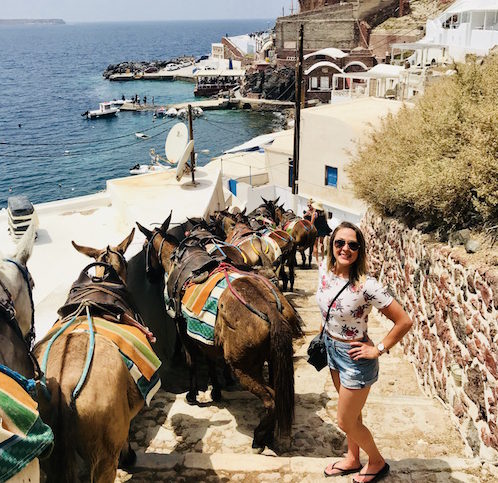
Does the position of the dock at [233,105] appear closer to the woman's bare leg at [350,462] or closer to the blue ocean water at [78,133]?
the blue ocean water at [78,133]

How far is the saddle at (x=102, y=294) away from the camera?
5062mm

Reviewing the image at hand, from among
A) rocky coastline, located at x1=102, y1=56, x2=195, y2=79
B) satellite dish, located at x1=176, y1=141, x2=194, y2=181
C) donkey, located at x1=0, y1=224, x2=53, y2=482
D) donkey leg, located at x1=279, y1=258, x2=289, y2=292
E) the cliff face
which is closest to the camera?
donkey, located at x1=0, y1=224, x2=53, y2=482

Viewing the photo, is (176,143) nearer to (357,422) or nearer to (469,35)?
(357,422)

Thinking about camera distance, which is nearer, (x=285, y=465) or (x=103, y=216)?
(x=285, y=465)

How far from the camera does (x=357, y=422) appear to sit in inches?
171

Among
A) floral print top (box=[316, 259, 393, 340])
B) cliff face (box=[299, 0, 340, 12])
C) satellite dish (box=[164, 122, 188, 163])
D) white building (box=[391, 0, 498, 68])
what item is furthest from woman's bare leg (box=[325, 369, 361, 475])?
cliff face (box=[299, 0, 340, 12])

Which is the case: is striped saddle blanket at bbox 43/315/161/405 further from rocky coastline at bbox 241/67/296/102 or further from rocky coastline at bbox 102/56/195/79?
rocky coastline at bbox 102/56/195/79

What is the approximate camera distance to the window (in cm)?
2169

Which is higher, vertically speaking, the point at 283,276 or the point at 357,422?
the point at 357,422

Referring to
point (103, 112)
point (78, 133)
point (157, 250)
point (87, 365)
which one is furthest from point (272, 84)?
point (87, 365)

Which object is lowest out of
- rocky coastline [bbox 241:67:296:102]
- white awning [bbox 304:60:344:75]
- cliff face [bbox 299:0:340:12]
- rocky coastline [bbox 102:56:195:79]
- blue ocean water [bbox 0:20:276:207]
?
blue ocean water [bbox 0:20:276:207]

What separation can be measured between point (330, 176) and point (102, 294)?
1770 cm

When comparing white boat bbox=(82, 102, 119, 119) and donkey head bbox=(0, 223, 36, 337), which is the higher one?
donkey head bbox=(0, 223, 36, 337)

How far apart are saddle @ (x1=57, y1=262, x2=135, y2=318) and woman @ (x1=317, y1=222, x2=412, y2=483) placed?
2182 mm
